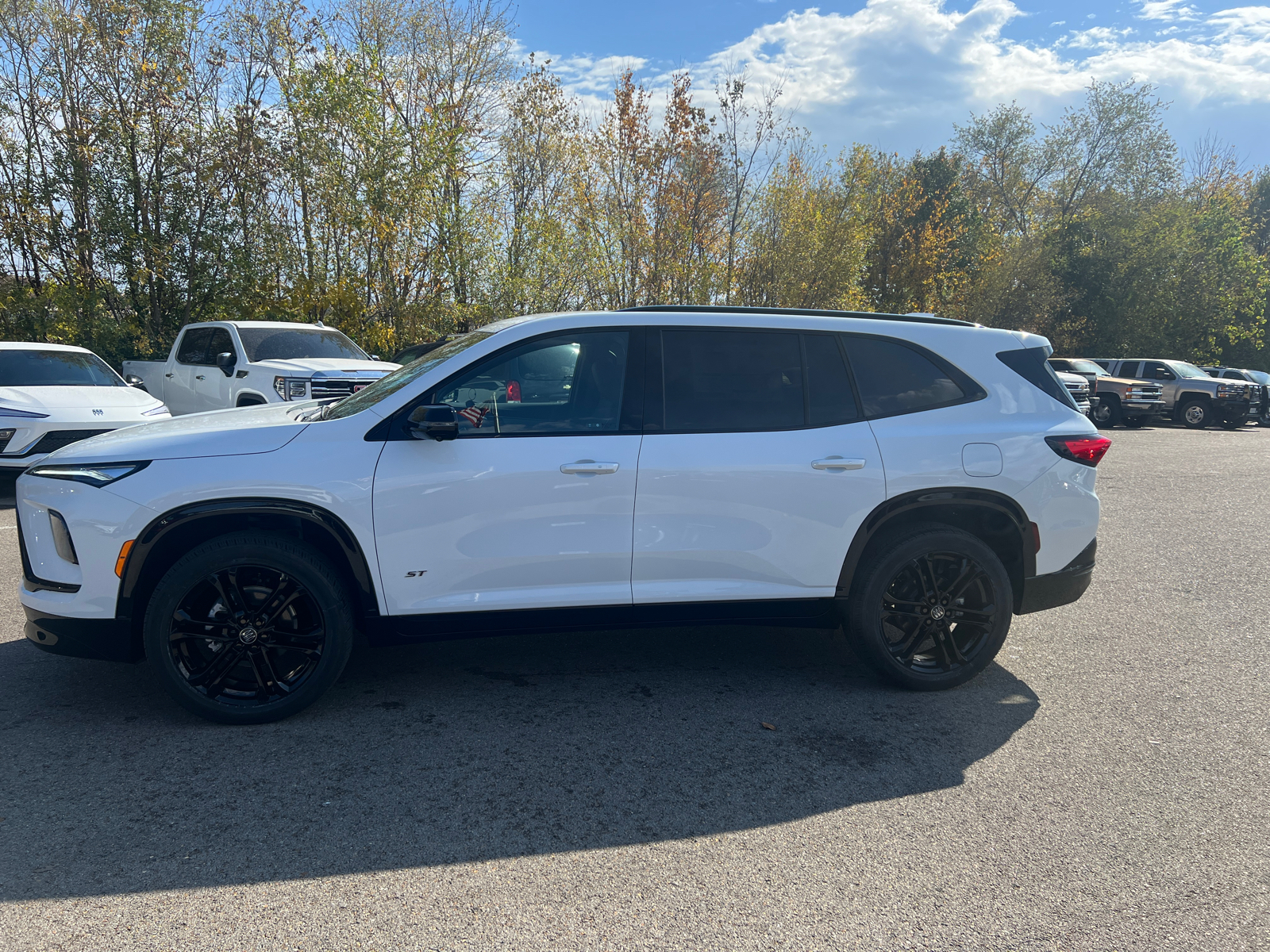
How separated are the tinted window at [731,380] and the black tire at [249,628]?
175 cm

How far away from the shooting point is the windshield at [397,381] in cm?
407

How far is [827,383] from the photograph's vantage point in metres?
4.29

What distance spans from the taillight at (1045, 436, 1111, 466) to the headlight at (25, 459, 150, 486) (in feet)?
13.9

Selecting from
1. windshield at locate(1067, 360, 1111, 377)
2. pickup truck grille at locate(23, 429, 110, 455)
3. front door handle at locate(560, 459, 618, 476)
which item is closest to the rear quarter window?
front door handle at locate(560, 459, 618, 476)

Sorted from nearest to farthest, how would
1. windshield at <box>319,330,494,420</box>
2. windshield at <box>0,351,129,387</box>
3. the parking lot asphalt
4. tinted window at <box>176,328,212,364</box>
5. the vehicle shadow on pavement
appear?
the parking lot asphalt
the vehicle shadow on pavement
windshield at <box>319,330,494,420</box>
windshield at <box>0,351,129,387</box>
tinted window at <box>176,328,212,364</box>

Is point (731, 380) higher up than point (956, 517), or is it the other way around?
point (731, 380)

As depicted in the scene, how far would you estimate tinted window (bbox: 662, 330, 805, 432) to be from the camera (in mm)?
4113

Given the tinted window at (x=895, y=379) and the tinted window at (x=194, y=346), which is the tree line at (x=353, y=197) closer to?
the tinted window at (x=194, y=346)

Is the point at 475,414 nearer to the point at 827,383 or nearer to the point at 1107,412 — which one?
the point at 827,383

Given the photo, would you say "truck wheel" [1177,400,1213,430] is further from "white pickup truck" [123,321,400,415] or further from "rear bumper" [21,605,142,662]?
"rear bumper" [21,605,142,662]

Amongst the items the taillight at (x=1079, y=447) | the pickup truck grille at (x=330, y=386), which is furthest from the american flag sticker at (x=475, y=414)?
the pickup truck grille at (x=330, y=386)

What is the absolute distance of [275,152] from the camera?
17.2m

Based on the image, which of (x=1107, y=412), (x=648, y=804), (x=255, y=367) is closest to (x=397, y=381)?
(x=648, y=804)

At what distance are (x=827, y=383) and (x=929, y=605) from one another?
1.22 metres
